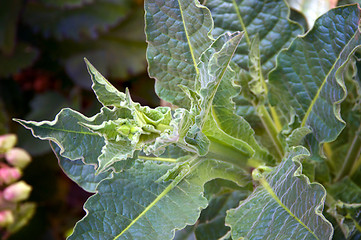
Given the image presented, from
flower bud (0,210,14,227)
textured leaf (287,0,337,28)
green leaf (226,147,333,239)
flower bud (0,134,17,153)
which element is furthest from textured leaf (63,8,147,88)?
green leaf (226,147,333,239)

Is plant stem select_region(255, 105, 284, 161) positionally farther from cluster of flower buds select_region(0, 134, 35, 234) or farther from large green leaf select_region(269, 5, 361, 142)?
cluster of flower buds select_region(0, 134, 35, 234)

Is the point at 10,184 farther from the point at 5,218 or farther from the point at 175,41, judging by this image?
the point at 175,41

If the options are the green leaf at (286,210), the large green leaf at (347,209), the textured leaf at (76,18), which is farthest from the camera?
the textured leaf at (76,18)

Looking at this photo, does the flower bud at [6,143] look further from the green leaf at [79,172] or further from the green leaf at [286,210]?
the green leaf at [286,210]

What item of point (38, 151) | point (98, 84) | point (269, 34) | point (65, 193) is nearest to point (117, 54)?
point (38, 151)

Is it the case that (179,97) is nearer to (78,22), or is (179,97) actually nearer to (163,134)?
(163,134)

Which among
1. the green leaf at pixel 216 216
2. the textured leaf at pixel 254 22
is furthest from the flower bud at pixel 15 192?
the textured leaf at pixel 254 22

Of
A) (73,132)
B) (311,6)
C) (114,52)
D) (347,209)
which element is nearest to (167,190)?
(73,132)
